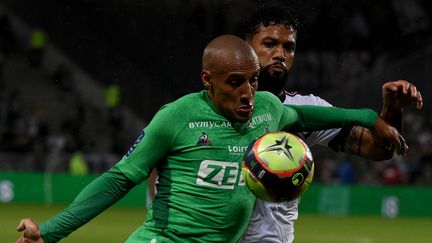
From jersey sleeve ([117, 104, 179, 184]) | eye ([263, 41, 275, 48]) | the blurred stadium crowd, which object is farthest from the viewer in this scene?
the blurred stadium crowd

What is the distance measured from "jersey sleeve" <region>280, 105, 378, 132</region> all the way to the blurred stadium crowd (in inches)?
278

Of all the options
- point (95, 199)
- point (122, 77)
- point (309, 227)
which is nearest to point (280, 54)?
point (95, 199)

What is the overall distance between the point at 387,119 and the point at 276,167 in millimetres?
1296

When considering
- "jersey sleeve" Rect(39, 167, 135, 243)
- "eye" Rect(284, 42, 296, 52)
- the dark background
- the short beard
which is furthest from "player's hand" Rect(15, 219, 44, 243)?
the dark background

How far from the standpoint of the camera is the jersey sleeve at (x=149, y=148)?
5.74 metres

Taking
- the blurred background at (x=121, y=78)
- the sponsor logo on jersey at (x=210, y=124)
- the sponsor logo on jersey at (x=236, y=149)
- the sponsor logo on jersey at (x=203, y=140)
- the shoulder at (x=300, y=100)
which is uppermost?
the sponsor logo on jersey at (x=210, y=124)

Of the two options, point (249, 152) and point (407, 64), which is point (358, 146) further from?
point (407, 64)

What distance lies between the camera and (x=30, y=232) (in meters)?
5.62

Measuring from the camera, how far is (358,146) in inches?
282

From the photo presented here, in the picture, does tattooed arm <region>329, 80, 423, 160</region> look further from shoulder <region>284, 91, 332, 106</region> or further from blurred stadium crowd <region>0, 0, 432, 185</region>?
blurred stadium crowd <region>0, 0, 432, 185</region>

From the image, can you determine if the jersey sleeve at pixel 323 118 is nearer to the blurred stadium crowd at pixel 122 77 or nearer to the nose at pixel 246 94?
the nose at pixel 246 94

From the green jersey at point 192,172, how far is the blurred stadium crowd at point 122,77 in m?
7.60

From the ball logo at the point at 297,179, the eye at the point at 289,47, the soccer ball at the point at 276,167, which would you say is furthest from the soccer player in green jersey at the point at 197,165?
the eye at the point at 289,47

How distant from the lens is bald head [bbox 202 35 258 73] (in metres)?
5.91
